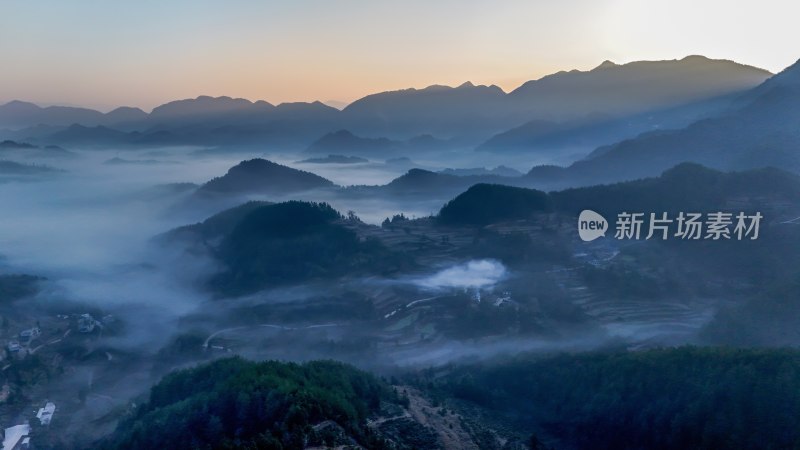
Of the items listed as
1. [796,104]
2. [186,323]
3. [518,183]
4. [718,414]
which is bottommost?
[186,323]

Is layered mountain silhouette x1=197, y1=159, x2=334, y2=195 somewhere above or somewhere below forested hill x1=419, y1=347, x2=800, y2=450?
above

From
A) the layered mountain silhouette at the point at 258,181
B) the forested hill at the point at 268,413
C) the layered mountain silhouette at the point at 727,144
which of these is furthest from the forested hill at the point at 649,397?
the layered mountain silhouette at the point at 258,181

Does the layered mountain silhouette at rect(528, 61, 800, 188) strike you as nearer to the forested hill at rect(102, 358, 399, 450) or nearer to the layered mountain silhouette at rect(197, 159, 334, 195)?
the layered mountain silhouette at rect(197, 159, 334, 195)

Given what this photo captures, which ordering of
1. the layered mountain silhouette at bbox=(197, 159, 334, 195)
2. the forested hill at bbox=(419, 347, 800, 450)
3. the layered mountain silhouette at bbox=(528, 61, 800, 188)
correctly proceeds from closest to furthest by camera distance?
the forested hill at bbox=(419, 347, 800, 450) < the layered mountain silhouette at bbox=(528, 61, 800, 188) < the layered mountain silhouette at bbox=(197, 159, 334, 195)

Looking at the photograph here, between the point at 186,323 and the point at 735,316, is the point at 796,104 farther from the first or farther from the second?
the point at 186,323

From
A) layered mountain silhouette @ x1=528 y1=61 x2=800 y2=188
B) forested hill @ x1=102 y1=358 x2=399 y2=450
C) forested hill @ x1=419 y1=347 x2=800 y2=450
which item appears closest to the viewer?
forested hill @ x1=102 y1=358 x2=399 y2=450

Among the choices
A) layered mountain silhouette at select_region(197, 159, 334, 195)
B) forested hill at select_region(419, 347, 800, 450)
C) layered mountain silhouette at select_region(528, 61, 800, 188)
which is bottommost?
forested hill at select_region(419, 347, 800, 450)

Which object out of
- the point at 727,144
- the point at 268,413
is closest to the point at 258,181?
the point at 727,144

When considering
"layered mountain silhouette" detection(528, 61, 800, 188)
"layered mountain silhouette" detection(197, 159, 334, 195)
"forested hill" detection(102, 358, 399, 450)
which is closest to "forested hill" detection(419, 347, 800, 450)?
"forested hill" detection(102, 358, 399, 450)

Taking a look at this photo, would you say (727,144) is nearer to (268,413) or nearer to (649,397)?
(649,397)

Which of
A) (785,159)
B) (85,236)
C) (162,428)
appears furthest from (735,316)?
(85,236)


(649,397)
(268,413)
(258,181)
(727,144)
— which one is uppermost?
(727,144)
